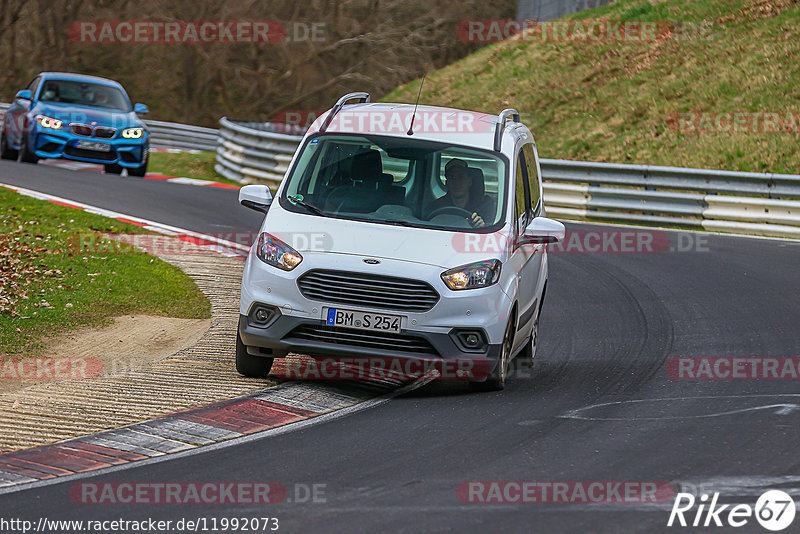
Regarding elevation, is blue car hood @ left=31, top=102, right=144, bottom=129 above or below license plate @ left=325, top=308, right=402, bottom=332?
above

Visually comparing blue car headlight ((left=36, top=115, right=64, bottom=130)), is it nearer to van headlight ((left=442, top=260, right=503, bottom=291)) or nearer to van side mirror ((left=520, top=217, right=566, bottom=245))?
van side mirror ((left=520, top=217, right=566, bottom=245))

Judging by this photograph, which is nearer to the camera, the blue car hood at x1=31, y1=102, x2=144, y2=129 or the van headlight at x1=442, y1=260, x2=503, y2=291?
the van headlight at x1=442, y1=260, x2=503, y2=291

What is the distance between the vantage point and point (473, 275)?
8312 millimetres

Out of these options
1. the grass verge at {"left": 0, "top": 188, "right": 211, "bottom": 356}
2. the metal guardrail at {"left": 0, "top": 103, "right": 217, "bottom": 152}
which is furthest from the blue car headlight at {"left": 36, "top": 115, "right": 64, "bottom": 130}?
the metal guardrail at {"left": 0, "top": 103, "right": 217, "bottom": 152}

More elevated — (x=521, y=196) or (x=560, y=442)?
(x=521, y=196)

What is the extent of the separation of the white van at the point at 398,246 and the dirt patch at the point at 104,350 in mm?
Answer: 1215

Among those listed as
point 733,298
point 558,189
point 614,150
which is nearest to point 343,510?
point 733,298

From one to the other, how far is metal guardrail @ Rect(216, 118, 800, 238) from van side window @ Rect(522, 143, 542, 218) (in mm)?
10585

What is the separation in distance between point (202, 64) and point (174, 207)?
30.9 m

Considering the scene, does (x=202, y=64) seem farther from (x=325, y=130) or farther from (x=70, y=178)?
(x=325, y=130)

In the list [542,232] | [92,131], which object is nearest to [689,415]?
[542,232]

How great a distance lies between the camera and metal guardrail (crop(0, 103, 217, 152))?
35.9 metres

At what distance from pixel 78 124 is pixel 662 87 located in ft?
49.9

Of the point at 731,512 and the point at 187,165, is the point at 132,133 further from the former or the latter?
the point at 731,512
